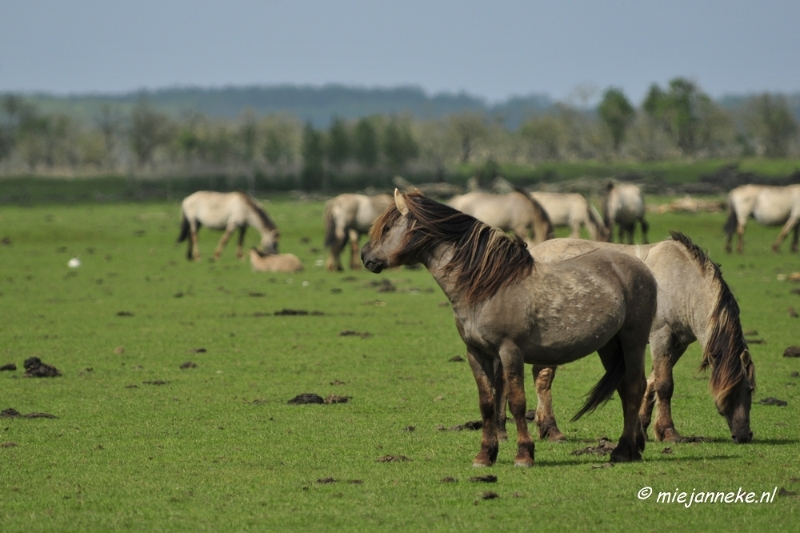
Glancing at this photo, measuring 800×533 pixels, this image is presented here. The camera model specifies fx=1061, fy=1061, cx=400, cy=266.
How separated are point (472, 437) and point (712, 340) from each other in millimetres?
2438

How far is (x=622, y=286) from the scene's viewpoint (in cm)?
927

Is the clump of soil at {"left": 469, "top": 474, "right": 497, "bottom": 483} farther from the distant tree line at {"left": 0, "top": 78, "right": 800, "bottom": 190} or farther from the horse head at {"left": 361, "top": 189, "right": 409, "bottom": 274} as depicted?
the distant tree line at {"left": 0, "top": 78, "right": 800, "bottom": 190}

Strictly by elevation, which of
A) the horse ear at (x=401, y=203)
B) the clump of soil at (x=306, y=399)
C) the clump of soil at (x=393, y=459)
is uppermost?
the horse ear at (x=401, y=203)

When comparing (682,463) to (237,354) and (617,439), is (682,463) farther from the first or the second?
(237,354)

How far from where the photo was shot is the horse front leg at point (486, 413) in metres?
8.80

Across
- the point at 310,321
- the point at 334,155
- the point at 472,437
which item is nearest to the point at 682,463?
the point at 472,437

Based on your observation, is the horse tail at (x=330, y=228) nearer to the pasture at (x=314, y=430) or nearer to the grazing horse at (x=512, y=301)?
the pasture at (x=314, y=430)

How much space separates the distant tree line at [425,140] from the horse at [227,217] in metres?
39.1

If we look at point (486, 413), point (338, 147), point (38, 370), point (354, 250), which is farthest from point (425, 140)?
point (486, 413)

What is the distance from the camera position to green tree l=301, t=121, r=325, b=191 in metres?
68.7

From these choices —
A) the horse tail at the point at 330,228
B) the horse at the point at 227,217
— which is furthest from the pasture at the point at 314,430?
the horse at the point at 227,217

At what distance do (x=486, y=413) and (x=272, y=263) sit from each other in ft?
69.4

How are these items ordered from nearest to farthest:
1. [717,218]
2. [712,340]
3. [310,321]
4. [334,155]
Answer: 1. [712,340]
2. [310,321]
3. [717,218]
4. [334,155]

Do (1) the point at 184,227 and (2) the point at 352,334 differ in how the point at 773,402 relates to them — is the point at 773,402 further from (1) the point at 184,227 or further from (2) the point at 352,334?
(1) the point at 184,227
